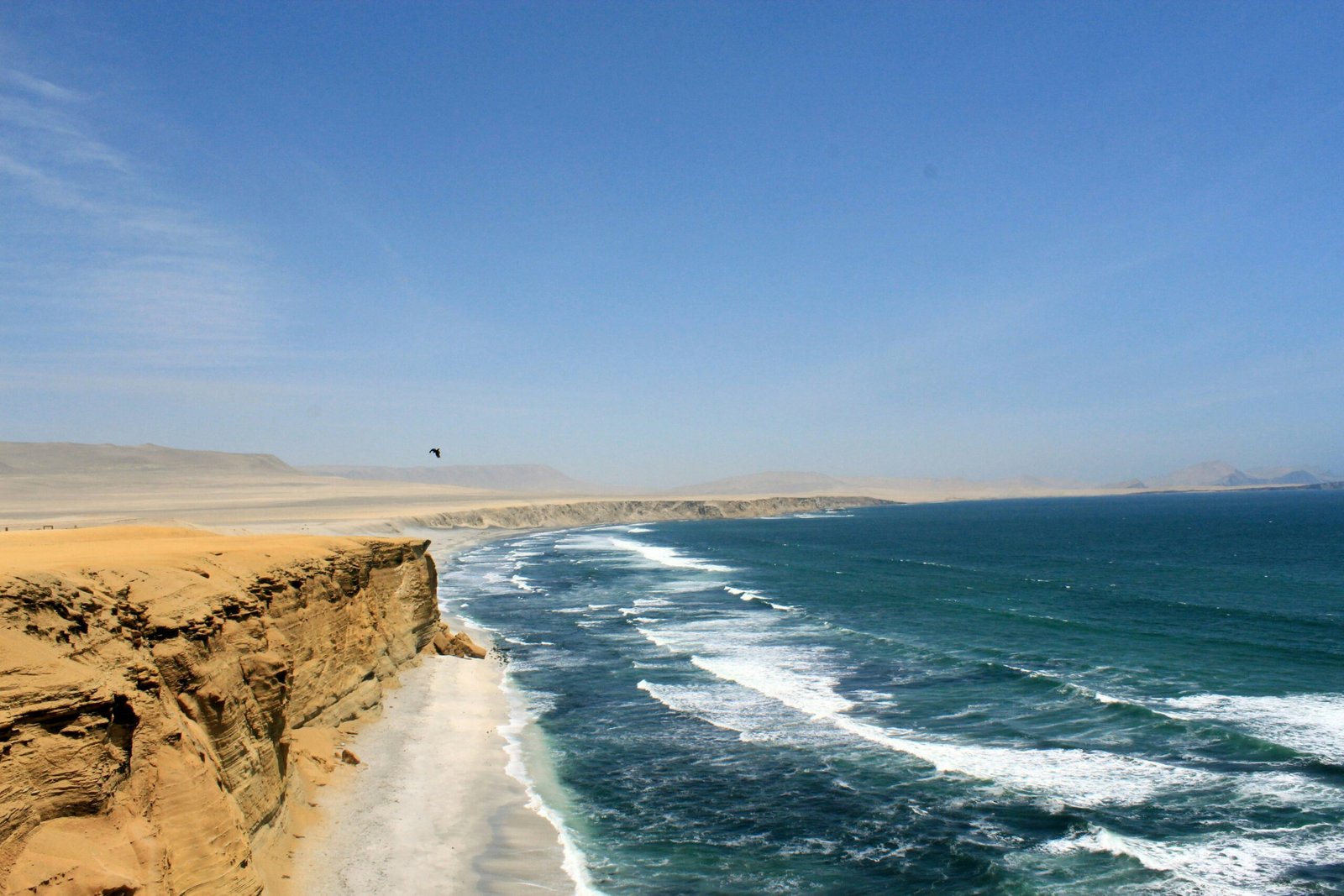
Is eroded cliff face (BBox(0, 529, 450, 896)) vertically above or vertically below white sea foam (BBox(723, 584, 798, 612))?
above

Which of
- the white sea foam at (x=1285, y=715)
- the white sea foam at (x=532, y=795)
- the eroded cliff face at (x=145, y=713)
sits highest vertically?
the eroded cliff face at (x=145, y=713)

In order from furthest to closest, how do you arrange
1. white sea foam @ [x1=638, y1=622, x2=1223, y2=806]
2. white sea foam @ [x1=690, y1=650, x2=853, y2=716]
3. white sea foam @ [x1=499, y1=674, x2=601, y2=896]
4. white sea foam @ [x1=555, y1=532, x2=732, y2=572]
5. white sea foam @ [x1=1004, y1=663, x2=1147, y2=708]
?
white sea foam @ [x1=555, y1=532, x2=732, y2=572] < white sea foam @ [x1=690, y1=650, x2=853, y2=716] < white sea foam @ [x1=1004, y1=663, x2=1147, y2=708] < white sea foam @ [x1=638, y1=622, x2=1223, y2=806] < white sea foam @ [x1=499, y1=674, x2=601, y2=896]

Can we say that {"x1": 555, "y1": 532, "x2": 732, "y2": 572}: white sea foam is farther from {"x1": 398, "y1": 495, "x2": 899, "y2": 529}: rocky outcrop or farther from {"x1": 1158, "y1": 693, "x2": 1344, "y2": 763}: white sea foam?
{"x1": 1158, "y1": 693, "x2": 1344, "y2": 763}: white sea foam

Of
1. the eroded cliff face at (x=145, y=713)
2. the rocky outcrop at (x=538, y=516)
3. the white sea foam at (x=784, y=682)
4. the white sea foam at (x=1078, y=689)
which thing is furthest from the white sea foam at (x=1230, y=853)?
the rocky outcrop at (x=538, y=516)

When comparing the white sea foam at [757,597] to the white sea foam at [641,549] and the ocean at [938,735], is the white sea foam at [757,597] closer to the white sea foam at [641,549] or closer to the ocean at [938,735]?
the ocean at [938,735]

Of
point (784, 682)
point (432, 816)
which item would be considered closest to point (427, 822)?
point (432, 816)

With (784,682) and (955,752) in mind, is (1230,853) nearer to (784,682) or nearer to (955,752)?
(955,752)

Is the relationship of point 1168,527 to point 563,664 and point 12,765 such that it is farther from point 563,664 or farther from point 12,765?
point 12,765

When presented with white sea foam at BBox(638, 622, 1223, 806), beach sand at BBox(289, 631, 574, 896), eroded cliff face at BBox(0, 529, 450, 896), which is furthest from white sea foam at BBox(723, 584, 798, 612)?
eroded cliff face at BBox(0, 529, 450, 896)
